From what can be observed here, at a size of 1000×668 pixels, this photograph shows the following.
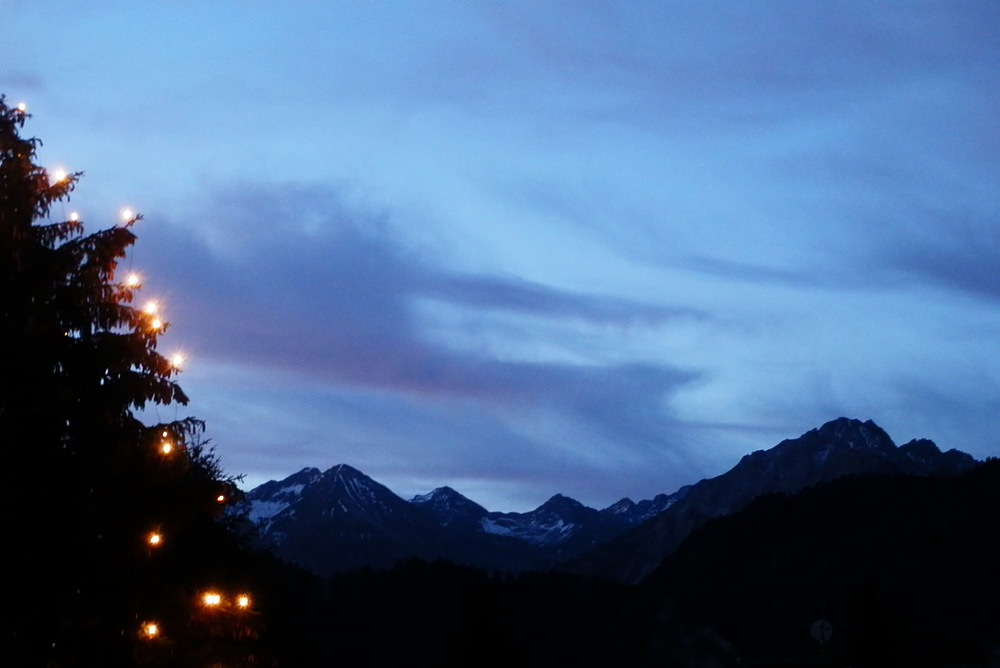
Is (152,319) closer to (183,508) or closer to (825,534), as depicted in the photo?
(183,508)

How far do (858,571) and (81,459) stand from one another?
140499mm

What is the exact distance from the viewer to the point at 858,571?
142875 mm

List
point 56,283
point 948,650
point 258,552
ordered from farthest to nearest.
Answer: point 948,650 < point 258,552 < point 56,283

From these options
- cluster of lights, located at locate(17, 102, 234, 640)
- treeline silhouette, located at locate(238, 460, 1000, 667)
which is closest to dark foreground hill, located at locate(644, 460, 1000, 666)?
treeline silhouette, located at locate(238, 460, 1000, 667)

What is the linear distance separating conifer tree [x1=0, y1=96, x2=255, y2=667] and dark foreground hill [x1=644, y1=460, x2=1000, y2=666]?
3417cm

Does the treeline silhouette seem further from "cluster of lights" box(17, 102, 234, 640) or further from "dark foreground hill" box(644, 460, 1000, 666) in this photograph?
"cluster of lights" box(17, 102, 234, 640)

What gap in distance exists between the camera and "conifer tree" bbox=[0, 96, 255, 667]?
1257 centimetres

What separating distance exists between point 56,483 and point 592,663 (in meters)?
85.3

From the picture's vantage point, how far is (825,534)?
16700cm

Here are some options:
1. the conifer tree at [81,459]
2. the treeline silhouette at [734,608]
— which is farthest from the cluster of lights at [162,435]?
the treeline silhouette at [734,608]

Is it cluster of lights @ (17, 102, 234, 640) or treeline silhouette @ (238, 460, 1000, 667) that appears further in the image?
treeline silhouette @ (238, 460, 1000, 667)

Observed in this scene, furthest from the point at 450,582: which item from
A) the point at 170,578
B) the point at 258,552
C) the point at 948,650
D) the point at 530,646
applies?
the point at 170,578

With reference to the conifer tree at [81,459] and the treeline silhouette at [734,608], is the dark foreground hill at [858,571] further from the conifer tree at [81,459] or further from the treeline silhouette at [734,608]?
the conifer tree at [81,459]

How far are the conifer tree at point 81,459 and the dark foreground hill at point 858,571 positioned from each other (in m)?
34.2
